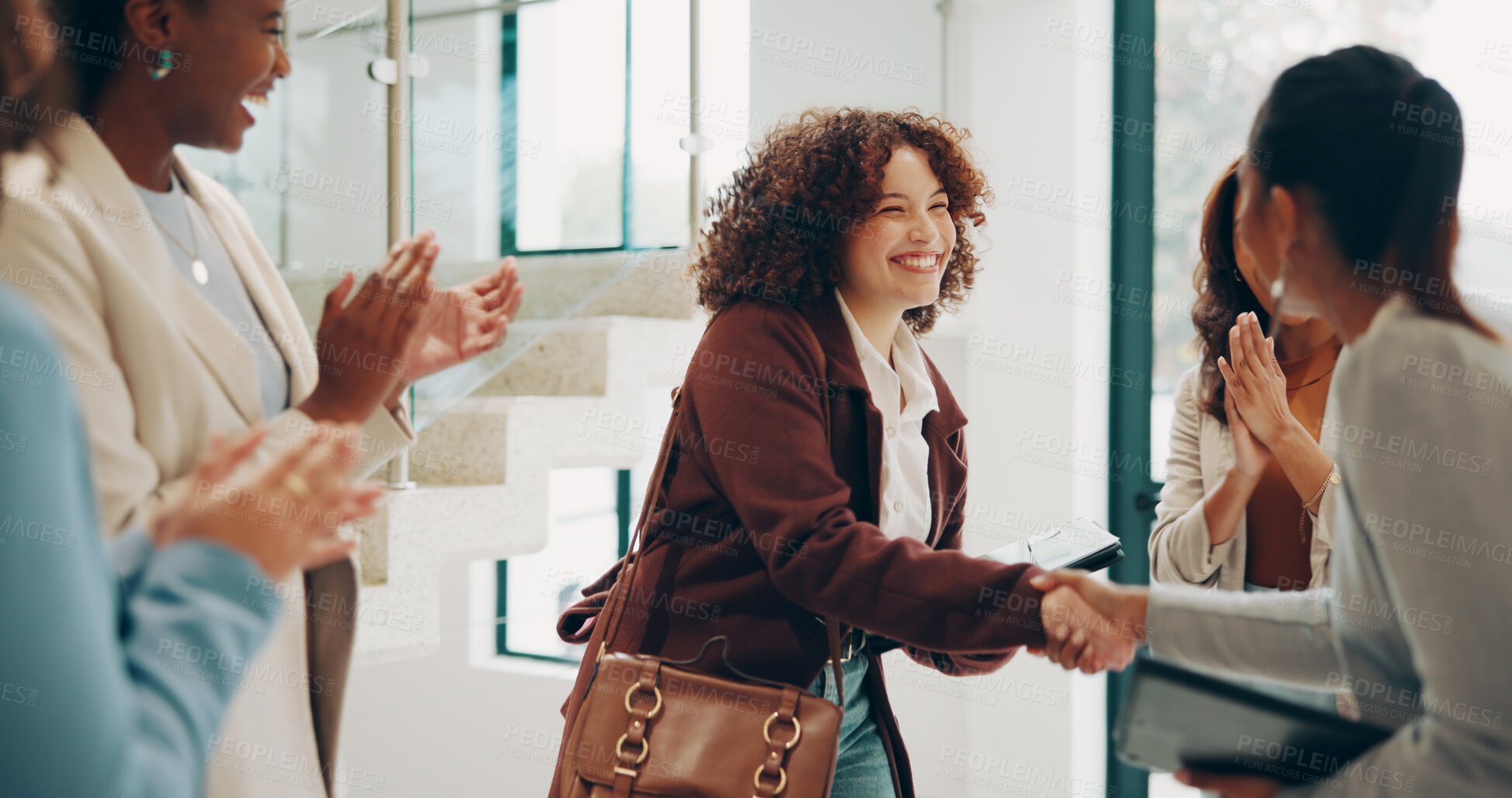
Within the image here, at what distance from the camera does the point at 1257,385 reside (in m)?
1.56

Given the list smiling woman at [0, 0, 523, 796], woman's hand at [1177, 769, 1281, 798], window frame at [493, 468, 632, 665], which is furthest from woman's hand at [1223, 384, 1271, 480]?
window frame at [493, 468, 632, 665]

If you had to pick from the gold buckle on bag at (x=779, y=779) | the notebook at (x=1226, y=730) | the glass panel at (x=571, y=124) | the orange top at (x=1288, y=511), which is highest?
the glass panel at (x=571, y=124)

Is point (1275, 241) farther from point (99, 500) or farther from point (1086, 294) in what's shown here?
point (1086, 294)

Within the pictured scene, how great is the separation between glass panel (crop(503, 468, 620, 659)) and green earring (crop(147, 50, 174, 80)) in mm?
2706

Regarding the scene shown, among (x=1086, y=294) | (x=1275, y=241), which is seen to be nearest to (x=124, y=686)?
(x=1275, y=241)

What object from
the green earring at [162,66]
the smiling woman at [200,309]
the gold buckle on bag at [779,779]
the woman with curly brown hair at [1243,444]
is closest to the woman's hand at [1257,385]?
the woman with curly brown hair at [1243,444]

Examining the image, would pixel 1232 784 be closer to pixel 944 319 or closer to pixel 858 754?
pixel 858 754

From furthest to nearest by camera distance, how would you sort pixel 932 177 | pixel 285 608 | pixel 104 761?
pixel 932 177, pixel 285 608, pixel 104 761

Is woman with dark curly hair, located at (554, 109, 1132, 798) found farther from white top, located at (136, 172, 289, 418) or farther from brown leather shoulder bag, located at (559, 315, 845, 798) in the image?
white top, located at (136, 172, 289, 418)

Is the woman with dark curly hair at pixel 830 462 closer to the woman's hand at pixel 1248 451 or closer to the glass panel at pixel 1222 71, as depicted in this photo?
the woman's hand at pixel 1248 451

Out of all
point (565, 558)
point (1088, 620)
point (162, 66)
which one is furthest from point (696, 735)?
point (565, 558)

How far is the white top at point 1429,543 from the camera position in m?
0.79

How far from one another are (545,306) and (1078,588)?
0.79m

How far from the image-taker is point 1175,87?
9.98ft
